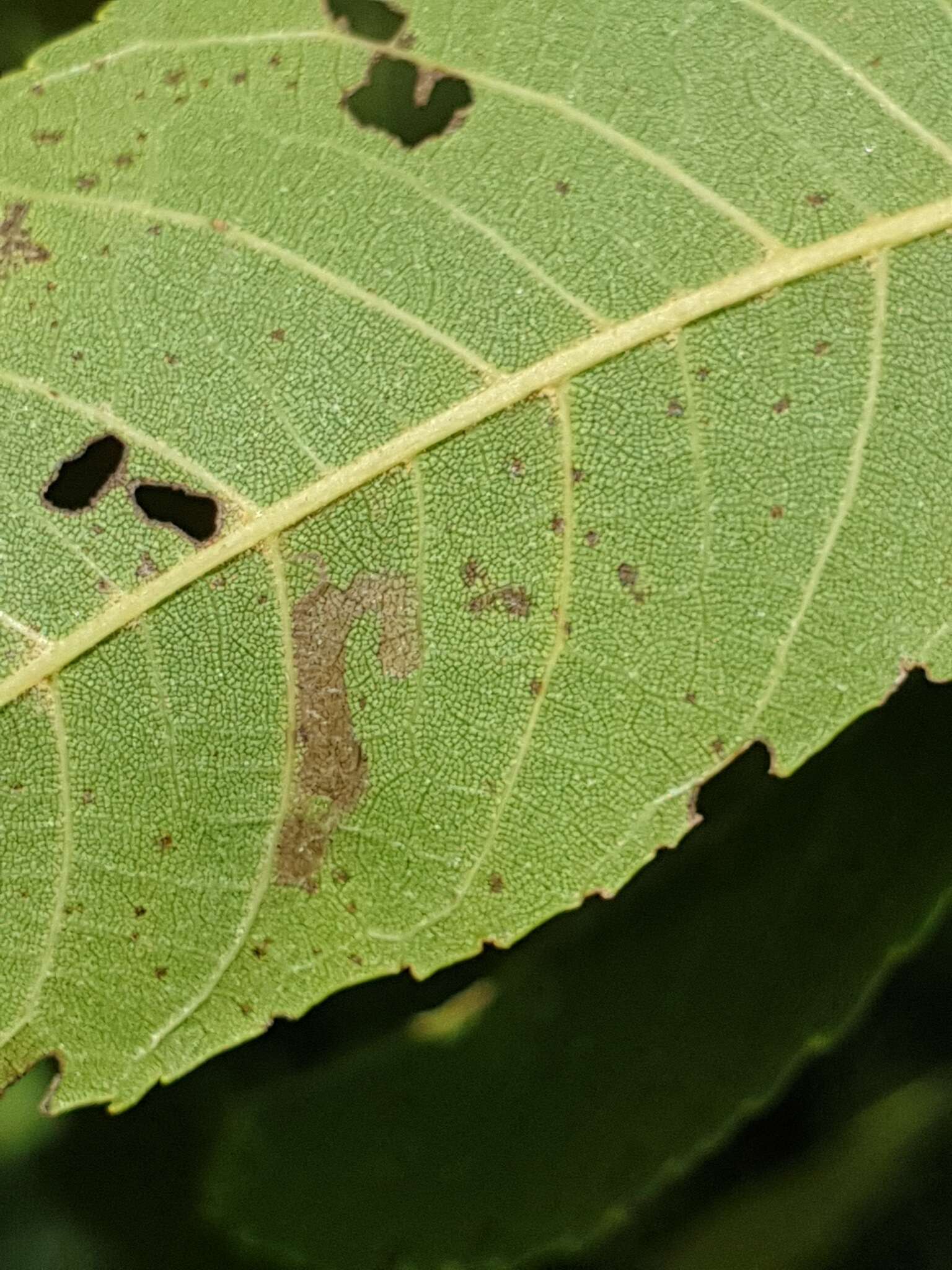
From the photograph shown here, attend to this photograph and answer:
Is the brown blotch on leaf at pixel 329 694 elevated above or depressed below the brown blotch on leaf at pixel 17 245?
below

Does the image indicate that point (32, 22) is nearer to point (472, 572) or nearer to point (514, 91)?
point (514, 91)

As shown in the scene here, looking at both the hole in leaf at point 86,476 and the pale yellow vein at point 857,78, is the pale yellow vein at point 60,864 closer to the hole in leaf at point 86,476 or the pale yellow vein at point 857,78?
the hole in leaf at point 86,476

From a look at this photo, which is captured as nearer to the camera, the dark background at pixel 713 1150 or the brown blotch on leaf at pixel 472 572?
the brown blotch on leaf at pixel 472 572

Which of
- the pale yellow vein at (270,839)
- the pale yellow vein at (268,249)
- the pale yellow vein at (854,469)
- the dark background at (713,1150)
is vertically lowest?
the dark background at (713,1150)

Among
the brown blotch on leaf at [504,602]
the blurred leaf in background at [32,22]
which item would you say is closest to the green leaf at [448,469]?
the brown blotch on leaf at [504,602]

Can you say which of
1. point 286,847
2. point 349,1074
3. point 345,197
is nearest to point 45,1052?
point 286,847

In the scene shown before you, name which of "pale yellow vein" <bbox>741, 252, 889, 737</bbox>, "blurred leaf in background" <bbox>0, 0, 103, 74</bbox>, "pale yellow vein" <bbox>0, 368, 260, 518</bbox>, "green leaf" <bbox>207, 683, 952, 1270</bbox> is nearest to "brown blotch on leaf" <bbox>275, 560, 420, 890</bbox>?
"pale yellow vein" <bbox>0, 368, 260, 518</bbox>

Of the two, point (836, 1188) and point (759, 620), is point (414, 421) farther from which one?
point (836, 1188)

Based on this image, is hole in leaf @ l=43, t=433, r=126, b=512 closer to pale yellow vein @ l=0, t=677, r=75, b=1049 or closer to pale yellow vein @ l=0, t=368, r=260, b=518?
pale yellow vein @ l=0, t=368, r=260, b=518
